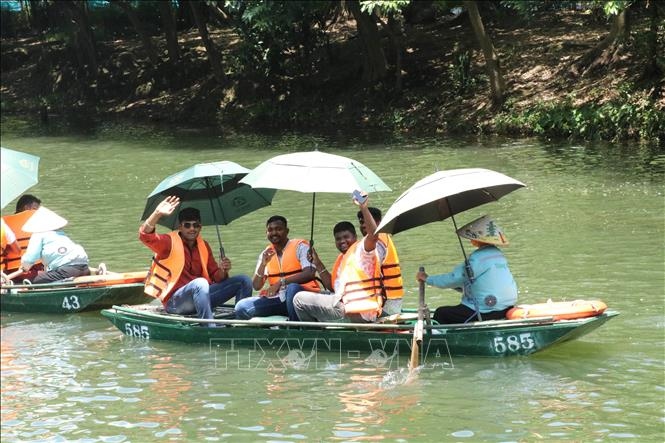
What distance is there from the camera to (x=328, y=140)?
27469 millimetres

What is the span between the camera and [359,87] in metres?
31.0

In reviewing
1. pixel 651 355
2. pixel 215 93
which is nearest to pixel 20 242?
pixel 651 355

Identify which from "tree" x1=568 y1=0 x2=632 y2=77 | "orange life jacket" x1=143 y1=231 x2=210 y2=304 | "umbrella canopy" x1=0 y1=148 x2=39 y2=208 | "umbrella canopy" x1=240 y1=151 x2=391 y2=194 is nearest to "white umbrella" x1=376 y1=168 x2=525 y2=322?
"umbrella canopy" x1=240 y1=151 x2=391 y2=194

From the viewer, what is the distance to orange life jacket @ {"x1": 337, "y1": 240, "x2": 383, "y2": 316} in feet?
32.3

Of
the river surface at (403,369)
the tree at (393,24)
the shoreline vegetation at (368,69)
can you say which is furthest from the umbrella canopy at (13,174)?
the tree at (393,24)

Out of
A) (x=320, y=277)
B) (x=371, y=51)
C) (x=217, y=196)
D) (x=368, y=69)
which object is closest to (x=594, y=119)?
(x=371, y=51)

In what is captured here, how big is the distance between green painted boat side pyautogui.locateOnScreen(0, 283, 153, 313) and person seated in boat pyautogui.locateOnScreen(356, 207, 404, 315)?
3.41 m

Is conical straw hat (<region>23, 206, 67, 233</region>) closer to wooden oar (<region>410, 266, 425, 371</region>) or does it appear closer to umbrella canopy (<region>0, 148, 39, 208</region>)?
wooden oar (<region>410, 266, 425, 371</region>)

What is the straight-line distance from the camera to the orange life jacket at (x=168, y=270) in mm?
10789

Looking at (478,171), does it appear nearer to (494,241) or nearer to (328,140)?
(494,241)

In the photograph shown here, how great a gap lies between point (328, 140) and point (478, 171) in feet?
58.9

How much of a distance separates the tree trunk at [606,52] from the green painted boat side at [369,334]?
56.8 ft

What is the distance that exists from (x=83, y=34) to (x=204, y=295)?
31.0m

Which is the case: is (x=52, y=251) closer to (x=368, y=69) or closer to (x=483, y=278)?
(x=483, y=278)
